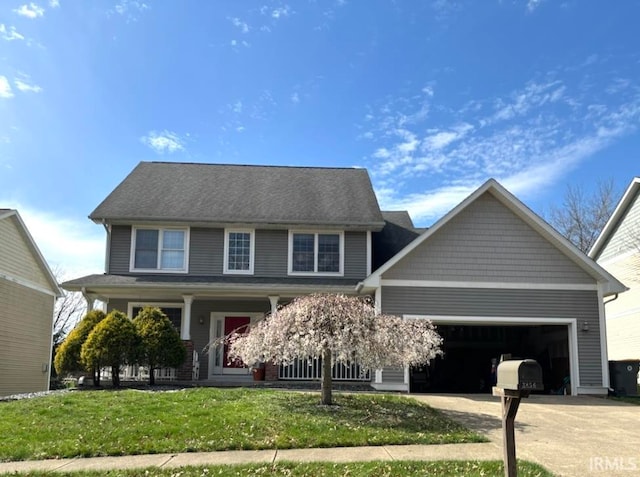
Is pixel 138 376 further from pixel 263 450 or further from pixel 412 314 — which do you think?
pixel 263 450

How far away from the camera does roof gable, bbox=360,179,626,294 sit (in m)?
16.0

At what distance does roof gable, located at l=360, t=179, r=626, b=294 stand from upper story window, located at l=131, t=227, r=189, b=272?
629 centimetres

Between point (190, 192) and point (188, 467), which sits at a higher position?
point (190, 192)

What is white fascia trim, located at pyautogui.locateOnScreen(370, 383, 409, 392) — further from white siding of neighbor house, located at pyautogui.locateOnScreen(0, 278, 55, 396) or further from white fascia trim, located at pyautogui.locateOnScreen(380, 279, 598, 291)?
white siding of neighbor house, located at pyautogui.locateOnScreen(0, 278, 55, 396)

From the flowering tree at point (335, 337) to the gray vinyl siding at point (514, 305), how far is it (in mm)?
4978

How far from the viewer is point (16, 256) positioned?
1722 centimetres

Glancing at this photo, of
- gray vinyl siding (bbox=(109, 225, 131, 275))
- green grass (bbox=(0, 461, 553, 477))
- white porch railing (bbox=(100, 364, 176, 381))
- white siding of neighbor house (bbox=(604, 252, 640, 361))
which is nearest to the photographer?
green grass (bbox=(0, 461, 553, 477))

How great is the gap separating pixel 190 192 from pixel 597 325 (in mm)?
13522

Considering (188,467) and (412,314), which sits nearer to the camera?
(188,467)

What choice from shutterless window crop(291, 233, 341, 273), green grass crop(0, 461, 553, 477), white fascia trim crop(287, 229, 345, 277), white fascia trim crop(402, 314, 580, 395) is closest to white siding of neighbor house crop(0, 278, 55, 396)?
white fascia trim crop(287, 229, 345, 277)

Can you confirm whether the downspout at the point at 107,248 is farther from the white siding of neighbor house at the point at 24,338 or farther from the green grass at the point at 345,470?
the green grass at the point at 345,470

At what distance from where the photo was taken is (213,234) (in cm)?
1880

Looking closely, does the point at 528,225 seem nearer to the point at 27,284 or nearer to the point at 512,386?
the point at 512,386

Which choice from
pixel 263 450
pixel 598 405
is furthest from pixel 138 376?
pixel 598 405
